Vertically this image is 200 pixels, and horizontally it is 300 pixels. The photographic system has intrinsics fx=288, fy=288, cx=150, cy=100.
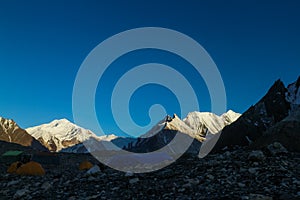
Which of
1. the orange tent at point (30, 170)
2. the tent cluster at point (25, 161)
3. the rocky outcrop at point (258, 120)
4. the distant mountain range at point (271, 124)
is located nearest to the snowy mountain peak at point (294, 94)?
the distant mountain range at point (271, 124)

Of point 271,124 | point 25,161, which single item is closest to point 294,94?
point 271,124

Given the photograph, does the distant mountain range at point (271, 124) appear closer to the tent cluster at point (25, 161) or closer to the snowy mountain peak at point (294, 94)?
the snowy mountain peak at point (294, 94)

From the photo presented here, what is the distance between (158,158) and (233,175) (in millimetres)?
7606

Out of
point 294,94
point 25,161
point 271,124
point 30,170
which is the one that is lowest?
point 30,170

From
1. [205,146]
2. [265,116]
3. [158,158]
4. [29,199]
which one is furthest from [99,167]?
[265,116]

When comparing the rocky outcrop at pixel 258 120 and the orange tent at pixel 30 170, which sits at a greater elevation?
the rocky outcrop at pixel 258 120

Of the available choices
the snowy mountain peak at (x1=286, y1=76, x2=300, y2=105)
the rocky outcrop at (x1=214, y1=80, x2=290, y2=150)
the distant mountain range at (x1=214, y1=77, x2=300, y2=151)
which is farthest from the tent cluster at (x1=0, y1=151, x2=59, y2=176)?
the snowy mountain peak at (x1=286, y1=76, x2=300, y2=105)

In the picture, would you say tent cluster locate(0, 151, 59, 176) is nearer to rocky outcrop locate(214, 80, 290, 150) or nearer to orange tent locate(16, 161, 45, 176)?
orange tent locate(16, 161, 45, 176)

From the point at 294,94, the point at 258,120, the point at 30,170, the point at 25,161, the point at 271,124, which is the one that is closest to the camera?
the point at 30,170

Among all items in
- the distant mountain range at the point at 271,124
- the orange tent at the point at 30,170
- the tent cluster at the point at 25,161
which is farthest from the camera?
the tent cluster at the point at 25,161

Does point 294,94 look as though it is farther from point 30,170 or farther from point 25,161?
point 30,170

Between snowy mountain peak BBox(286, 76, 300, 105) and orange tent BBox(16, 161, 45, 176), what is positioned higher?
snowy mountain peak BBox(286, 76, 300, 105)

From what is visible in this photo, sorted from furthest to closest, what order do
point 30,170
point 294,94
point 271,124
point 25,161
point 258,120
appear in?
point 294,94, point 258,120, point 271,124, point 25,161, point 30,170

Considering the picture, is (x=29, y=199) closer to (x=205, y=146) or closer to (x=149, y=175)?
(x=149, y=175)
